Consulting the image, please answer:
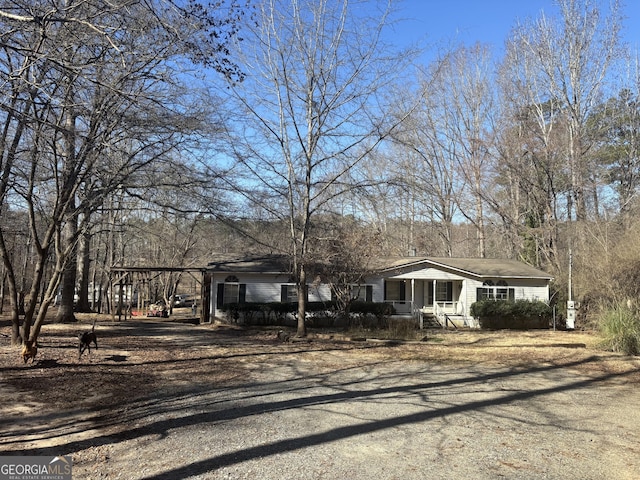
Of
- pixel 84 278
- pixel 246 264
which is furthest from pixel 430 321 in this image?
pixel 84 278


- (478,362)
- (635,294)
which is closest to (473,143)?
(635,294)

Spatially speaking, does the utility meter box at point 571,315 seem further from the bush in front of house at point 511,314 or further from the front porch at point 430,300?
the front porch at point 430,300

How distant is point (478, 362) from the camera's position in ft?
39.5

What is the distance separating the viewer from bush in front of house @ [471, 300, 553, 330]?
23.2m

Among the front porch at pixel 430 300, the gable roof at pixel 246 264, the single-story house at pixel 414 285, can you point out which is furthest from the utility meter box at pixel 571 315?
the gable roof at pixel 246 264

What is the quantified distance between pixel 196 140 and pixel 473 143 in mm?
25408

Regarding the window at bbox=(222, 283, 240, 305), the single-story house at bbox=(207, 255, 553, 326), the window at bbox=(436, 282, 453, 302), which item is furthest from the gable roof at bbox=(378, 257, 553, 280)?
the window at bbox=(222, 283, 240, 305)

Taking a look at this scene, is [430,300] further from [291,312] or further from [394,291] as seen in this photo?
[291,312]

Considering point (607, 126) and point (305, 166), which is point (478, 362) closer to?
point (305, 166)

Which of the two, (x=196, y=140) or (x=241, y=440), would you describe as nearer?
(x=241, y=440)

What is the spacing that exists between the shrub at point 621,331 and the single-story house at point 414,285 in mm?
9382

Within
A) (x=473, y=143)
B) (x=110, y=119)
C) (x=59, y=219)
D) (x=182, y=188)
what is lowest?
(x=59, y=219)

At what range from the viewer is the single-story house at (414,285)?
926 inches

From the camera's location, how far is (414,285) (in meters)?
26.0
